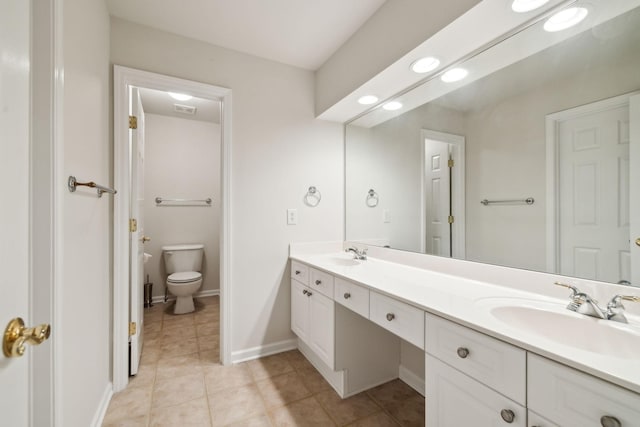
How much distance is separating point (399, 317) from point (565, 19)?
4.66 feet

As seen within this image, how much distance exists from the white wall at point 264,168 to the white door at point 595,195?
62.8 inches

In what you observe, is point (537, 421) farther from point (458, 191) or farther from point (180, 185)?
point (180, 185)

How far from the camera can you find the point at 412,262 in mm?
1854

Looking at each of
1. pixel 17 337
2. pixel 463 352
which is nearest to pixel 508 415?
pixel 463 352

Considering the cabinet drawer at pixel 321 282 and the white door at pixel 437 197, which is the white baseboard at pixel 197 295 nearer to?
the cabinet drawer at pixel 321 282

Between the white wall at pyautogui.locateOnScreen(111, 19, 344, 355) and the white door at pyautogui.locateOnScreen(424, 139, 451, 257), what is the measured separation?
863 millimetres

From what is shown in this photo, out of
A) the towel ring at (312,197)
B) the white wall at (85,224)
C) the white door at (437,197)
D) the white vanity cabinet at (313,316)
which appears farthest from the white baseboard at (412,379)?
the white wall at (85,224)

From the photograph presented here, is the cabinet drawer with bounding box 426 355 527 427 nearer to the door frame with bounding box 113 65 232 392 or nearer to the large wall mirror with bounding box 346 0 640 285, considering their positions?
the large wall mirror with bounding box 346 0 640 285

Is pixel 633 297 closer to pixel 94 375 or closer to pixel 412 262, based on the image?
pixel 412 262

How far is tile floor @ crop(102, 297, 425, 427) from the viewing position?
1495mm

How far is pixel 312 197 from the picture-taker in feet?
7.77

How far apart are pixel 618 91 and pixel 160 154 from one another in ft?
13.2

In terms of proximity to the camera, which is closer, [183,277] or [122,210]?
[122,210]

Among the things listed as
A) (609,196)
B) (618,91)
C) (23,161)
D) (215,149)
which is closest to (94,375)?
(23,161)
